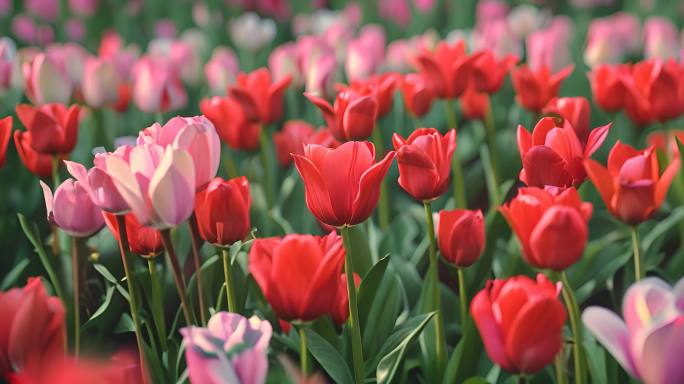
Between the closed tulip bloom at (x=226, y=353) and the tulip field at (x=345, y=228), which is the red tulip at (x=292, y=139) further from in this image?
the closed tulip bloom at (x=226, y=353)

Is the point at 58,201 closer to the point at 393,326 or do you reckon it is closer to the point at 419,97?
the point at 393,326

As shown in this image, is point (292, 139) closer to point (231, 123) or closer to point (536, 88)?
point (231, 123)

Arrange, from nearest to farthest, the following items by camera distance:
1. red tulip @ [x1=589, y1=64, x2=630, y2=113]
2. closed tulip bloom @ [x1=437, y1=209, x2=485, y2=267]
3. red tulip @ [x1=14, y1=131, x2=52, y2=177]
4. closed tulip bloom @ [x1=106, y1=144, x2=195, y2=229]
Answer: closed tulip bloom @ [x1=106, y1=144, x2=195, y2=229] < closed tulip bloom @ [x1=437, y1=209, x2=485, y2=267] < red tulip @ [x1=14, y1=131, x2=52, y2=177] < red tulip @ [x1=589, y1=64, x2=630, y2=113]

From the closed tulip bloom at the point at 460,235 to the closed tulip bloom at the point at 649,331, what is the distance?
299 millimetres

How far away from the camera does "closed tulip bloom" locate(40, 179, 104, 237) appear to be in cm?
92

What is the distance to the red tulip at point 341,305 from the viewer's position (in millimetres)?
1007

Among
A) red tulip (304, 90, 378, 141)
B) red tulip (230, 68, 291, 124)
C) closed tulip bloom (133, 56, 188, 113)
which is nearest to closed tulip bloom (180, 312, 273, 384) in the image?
red tulip (304, 90, 378, 141)

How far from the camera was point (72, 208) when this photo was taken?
928 mm

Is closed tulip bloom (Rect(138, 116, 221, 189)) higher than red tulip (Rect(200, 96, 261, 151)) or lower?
higher

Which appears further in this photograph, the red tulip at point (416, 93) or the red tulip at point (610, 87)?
the red tulip at point (416, 93)

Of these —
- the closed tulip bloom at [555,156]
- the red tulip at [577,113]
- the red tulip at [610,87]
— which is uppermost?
the closed tulip bloom at [555,156]

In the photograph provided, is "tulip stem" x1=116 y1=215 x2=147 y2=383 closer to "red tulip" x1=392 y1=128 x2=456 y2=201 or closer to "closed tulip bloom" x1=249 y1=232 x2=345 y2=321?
"closed tulip bloom" x1=249 y1=232 x2=345 y2=321

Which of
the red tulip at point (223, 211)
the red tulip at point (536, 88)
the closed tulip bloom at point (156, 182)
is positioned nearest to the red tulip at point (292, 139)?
the red tulip at point (536, 88)

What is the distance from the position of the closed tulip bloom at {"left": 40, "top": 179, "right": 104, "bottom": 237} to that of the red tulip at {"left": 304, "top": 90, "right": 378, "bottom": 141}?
0.37 m
